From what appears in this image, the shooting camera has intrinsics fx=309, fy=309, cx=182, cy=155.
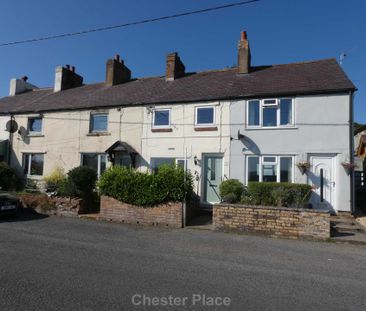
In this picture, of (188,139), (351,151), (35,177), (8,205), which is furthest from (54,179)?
(351,151)

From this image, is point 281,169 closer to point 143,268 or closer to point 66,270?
point 143,268

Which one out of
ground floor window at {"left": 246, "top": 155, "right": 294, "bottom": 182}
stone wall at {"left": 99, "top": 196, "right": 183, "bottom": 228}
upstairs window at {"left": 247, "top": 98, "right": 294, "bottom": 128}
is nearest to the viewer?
stone wall at {"left": 99, "top": 196, "right": 183, "bottom": 228}

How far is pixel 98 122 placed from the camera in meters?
16.6

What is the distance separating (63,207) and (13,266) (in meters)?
6.94

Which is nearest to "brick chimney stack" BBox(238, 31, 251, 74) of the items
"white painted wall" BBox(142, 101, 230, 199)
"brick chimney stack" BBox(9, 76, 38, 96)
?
"white painted wall" BBox(142, 101, 230, 199)

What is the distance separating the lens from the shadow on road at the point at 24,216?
11.5 m

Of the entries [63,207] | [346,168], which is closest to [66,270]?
[63,207]

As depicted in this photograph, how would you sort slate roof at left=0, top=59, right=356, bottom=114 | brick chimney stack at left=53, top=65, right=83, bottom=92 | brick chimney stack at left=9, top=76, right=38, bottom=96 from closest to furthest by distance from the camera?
slate roof at left=0, top=59, right=356, bottom=114 → brick chimney stack at left=53, top=65, right=83, bottom=92 → brick chimney stack at left=9, top=76, right=38, bottom=96

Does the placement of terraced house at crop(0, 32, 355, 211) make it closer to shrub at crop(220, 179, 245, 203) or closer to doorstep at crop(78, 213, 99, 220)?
shrub at crop(220, 179, 245, 203)

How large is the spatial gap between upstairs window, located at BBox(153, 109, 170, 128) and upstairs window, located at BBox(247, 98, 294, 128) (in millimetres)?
3930

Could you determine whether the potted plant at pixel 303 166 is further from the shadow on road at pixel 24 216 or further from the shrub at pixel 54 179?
the shrub at pixel 54 179

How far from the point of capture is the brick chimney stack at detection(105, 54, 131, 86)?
19.3m

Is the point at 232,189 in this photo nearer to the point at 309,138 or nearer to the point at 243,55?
the point at 309,138

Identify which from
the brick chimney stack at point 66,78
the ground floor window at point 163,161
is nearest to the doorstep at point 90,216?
the ground floor window at point 163,161
